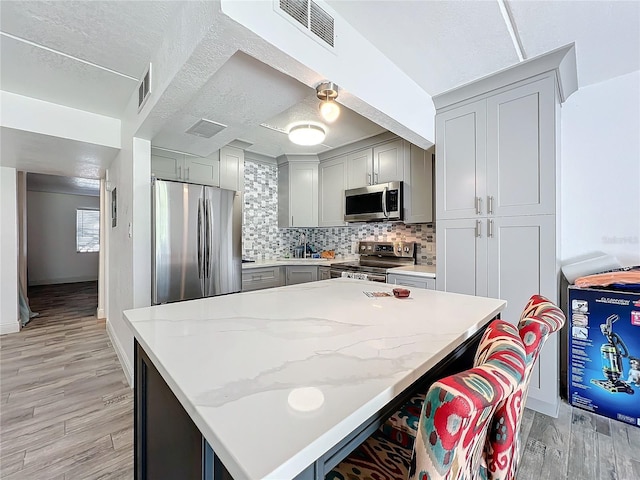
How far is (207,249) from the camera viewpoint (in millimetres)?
2707

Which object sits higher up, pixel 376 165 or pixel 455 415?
pixel 376 165

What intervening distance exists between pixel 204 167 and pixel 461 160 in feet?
9.20

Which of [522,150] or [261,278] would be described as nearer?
[522,150]

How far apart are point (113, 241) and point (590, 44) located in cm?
459

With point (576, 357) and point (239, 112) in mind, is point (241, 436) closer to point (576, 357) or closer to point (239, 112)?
point (239, 112)

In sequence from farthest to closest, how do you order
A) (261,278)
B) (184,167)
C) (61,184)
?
(61,184) < (261,278) < (184,167)

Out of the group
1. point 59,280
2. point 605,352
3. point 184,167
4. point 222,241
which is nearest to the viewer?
point 605,352

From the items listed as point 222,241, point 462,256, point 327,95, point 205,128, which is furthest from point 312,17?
point 222,241

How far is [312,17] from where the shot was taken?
144cm

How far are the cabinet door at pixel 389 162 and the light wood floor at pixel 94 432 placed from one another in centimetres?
241

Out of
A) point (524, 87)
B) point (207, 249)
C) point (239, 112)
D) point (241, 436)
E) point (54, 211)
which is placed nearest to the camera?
point (241, 436)

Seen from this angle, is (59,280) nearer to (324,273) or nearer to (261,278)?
(261,278)

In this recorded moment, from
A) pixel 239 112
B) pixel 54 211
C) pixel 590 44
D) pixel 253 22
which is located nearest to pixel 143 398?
pixel 253 22

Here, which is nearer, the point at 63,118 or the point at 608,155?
the point at 608,155
